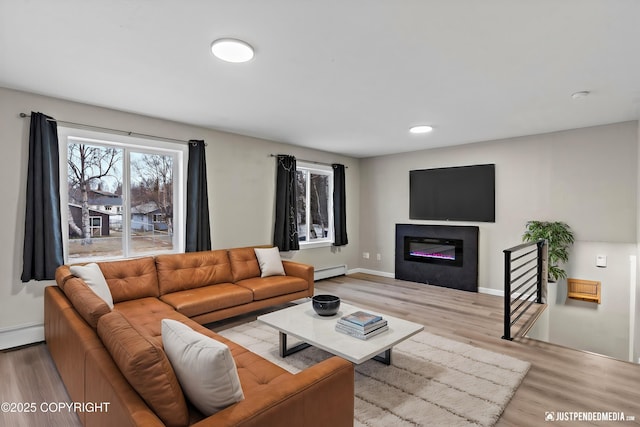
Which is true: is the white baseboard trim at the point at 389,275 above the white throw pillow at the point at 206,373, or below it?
below

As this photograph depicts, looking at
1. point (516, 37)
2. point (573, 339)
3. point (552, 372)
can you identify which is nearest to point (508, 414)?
point (552, 372)

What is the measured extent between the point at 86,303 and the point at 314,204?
179 inches

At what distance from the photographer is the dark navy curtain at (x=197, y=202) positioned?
13.7 ft

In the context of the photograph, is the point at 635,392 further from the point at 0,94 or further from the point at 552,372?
the point at 0,94

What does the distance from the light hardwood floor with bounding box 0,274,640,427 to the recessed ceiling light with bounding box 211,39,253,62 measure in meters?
2.56

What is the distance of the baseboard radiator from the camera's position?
599 centimetres

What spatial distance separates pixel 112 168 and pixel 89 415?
2914 mm

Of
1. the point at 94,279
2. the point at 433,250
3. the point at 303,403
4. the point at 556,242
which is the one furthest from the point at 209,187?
the point at 556,242

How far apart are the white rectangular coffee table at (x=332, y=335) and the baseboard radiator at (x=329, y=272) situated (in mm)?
2809

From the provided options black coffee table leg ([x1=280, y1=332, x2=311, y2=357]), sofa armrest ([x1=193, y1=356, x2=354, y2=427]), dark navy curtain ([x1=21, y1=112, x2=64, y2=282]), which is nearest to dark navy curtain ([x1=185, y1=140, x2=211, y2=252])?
dark navy curtain ([x1=21, y1=112, x2=64, y2=282])

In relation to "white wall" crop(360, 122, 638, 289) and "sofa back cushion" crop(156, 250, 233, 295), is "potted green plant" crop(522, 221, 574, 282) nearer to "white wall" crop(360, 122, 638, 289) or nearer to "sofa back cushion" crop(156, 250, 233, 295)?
"white wall" crop(360, 122, 638, 289)

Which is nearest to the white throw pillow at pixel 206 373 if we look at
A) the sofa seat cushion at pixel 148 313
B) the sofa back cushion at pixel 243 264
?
the sofa seat cushion at pixel 148 313

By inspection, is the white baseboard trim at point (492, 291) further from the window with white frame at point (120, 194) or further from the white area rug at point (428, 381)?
the window with white frame at point (120, 194)

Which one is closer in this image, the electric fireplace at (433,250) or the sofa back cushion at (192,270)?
the sofa back cushion at (192,270)
